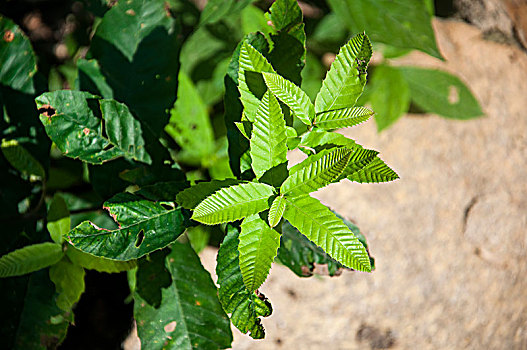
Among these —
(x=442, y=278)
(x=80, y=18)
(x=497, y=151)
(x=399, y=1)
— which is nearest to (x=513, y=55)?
(x=497, y=151)

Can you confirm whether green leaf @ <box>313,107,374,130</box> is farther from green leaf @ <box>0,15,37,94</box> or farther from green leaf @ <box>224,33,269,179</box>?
green leaf @ <box>0,15,37,94</box>

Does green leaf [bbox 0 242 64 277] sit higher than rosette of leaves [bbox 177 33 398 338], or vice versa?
rosette of leaves [bbox 177 33 398 338]

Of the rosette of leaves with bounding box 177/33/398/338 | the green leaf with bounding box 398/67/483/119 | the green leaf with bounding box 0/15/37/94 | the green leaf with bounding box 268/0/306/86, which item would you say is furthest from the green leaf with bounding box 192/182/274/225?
the green leaf with bounding box 398/67/483/119

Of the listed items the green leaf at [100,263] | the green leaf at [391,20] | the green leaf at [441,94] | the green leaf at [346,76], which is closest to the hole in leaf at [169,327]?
the green leaf at [100,263]

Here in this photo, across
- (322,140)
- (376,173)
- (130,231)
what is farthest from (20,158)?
(376,173)

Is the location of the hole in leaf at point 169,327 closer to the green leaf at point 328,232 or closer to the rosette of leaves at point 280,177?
the rosette of leaves at point 280,177

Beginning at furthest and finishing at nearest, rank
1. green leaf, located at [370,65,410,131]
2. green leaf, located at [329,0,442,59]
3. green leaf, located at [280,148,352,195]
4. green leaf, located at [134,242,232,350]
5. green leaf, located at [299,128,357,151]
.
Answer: green leaf, located at [370,65,410,131] → green leaf, located at [329,0,442,59] → green leaf, located at [134,242,232,350] → green leaf, located at [299,128,357,151] → green leaf, located at [280,148,352,195]

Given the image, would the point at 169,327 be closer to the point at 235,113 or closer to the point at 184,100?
the point at 235,113
